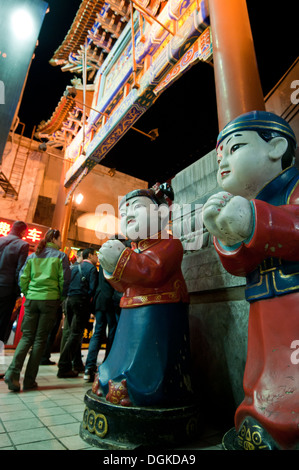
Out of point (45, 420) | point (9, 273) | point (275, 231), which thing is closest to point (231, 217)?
point (275, 231)

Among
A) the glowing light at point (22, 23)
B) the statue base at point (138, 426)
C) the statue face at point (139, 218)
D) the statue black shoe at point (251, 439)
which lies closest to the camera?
the statue black shoe at point (251, 439)

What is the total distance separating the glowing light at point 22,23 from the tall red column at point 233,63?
4.39 meters

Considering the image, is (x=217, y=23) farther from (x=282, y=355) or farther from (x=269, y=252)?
(x=282, y=355)

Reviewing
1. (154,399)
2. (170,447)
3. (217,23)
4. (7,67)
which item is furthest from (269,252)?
(7,67)

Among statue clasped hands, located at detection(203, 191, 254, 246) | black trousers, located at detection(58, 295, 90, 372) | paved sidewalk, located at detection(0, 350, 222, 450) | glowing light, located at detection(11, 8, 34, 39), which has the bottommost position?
paved sidewalk, located at detection(0, 350, 222, 450)

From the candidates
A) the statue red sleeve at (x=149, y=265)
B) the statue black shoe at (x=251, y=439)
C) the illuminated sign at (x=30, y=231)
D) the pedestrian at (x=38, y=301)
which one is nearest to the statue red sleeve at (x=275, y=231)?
the statue black shoe at (x=251, y=439)

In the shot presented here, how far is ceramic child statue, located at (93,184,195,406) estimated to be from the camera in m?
1.37

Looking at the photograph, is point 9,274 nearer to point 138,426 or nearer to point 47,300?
point 47,300

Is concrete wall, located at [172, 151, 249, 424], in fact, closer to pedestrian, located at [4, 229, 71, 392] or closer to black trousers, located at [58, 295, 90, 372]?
pedestrian, located at [4, 229, 71, 392]

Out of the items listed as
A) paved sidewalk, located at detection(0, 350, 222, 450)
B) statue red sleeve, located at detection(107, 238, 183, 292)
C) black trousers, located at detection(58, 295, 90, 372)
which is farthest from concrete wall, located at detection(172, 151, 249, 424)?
black trousers, located at detection(58, 295, 90, 372)

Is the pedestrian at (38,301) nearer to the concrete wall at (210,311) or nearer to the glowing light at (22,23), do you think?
the concrete wall at (210,311)

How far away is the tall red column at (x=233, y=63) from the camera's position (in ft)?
6.42

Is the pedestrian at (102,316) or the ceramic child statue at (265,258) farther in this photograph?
the pedestrian at (102,316)

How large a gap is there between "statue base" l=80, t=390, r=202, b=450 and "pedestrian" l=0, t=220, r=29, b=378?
231 cm
